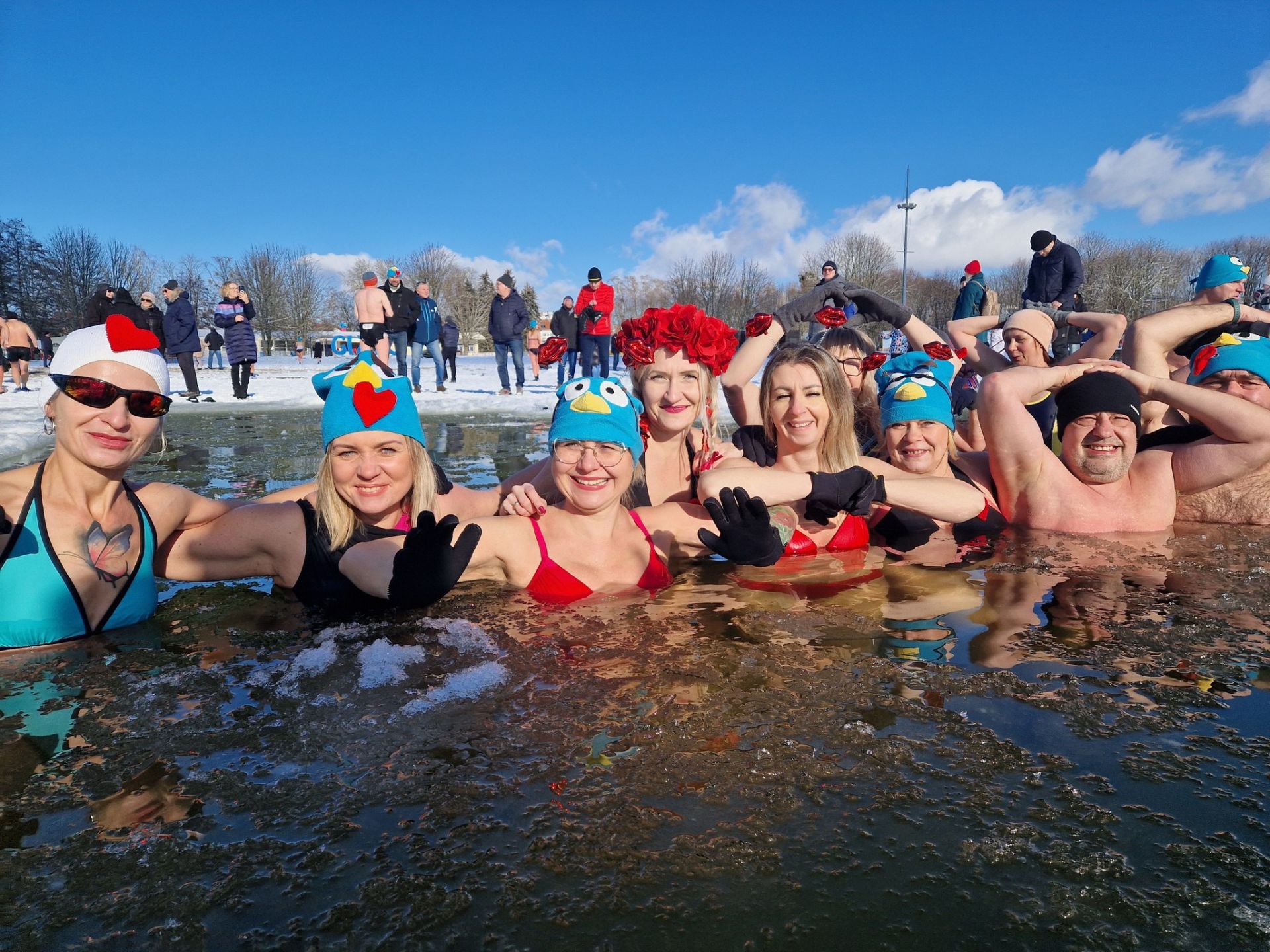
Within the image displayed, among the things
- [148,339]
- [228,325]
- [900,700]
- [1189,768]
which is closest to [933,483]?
[900,700]

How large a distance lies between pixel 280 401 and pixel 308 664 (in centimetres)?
1331

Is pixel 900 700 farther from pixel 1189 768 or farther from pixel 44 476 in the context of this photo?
pixel 44 476

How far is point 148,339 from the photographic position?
3.09m

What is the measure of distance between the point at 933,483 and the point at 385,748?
3172mm

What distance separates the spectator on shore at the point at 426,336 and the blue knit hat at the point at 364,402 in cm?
1129

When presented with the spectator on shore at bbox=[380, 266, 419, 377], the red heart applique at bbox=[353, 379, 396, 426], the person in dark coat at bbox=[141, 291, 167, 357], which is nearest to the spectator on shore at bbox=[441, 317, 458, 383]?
the spectator on shore at bbox=[380, 266, 419, 377]

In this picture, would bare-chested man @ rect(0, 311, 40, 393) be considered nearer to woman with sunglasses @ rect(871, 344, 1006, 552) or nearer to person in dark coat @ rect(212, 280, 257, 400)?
person in dark coat @ rect(212, 280, 257, 400)

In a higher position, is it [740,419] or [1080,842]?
[740,419]

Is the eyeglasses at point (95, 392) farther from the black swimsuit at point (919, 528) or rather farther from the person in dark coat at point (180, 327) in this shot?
the person in dark coat at point (180, 327)

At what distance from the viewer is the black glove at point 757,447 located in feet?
15.6

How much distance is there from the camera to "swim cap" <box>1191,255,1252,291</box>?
6434 millimetres

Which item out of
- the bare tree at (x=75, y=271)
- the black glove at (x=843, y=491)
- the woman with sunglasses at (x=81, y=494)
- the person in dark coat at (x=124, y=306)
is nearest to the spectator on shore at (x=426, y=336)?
the person in dark coat at (x=124, y=306)

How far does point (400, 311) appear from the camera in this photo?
14000 millimetres

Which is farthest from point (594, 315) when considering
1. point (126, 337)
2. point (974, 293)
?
point (126, 337)
